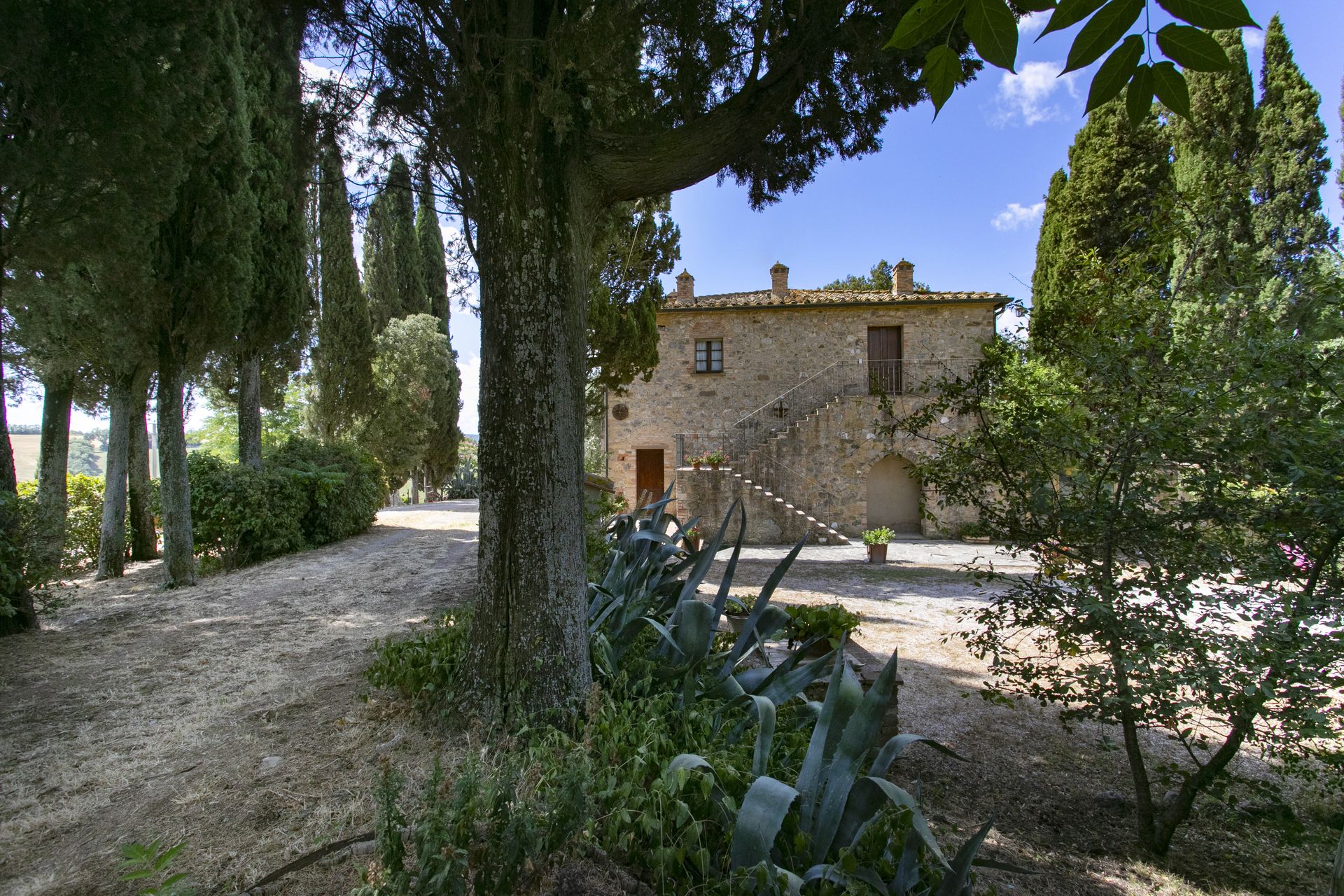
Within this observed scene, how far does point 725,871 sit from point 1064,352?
97.3 inches

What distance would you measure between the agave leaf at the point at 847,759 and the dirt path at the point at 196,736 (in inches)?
51.0

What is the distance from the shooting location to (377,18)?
361 centimetres

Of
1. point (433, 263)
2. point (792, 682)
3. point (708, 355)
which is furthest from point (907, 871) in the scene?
point (433, 263)

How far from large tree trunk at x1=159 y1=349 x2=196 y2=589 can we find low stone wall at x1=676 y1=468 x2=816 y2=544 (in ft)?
28.9

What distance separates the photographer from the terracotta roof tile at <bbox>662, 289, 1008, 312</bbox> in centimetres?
1647

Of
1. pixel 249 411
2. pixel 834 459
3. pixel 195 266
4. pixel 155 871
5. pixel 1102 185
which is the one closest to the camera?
pixel 155 871

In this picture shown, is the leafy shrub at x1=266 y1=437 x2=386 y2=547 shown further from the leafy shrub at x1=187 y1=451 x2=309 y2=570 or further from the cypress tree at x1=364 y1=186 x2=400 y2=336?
the cypress tree at x1=364 y1=186 x2=400 y2=336

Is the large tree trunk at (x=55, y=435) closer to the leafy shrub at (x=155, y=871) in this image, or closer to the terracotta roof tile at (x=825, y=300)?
the leafy shrub at (x=155, y=871)

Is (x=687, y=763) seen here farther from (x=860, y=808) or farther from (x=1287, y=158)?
(x=1287, y=158)

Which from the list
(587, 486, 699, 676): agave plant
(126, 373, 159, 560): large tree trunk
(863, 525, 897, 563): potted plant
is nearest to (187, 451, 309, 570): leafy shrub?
(126, 373, 159, 560): large tree trunk

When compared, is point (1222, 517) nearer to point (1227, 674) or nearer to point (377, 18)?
point (1227, 674)

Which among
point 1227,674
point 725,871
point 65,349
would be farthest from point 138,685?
point 65,349

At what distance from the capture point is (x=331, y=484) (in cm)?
962

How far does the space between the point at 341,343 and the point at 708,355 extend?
408 inches
